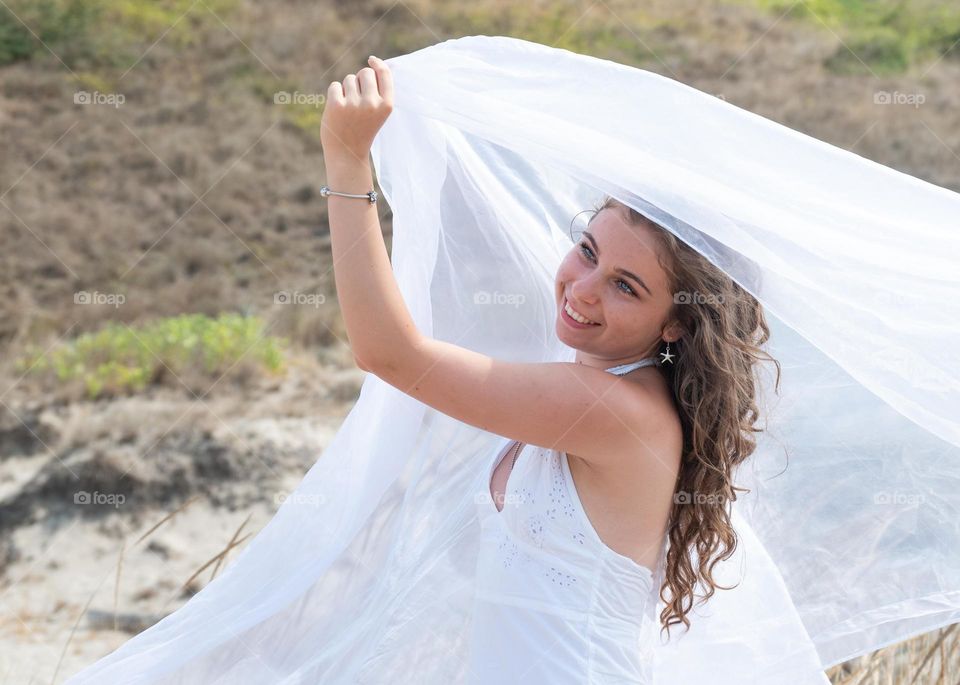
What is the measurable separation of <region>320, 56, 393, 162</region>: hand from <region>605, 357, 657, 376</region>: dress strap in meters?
0.50

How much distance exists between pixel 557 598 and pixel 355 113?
0.81 m

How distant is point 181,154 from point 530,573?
7828mm

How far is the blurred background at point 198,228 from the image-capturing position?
4457 millimetres

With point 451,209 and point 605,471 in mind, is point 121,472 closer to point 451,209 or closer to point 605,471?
point 451,209

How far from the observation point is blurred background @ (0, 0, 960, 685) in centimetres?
446

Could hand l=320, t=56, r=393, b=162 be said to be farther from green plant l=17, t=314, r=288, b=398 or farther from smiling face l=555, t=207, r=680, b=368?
green plant l=17, t=314, r=288, b=398

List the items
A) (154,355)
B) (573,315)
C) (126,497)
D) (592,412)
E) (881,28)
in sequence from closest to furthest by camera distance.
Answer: (592,412)
(573,315)
(126,497)
(154,355)
(881,28)

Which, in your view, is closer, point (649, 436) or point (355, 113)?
point (355, 113)

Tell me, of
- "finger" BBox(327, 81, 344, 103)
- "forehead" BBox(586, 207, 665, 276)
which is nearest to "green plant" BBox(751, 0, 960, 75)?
"forehead" BBox(586, 207, 665, 276)

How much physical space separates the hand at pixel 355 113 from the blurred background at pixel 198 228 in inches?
43.5

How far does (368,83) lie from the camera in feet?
4.70

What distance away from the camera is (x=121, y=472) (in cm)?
486

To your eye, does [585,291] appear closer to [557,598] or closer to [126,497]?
[557,598]

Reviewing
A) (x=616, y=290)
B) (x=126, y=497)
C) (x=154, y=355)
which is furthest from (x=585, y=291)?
(x=154, y=355)
